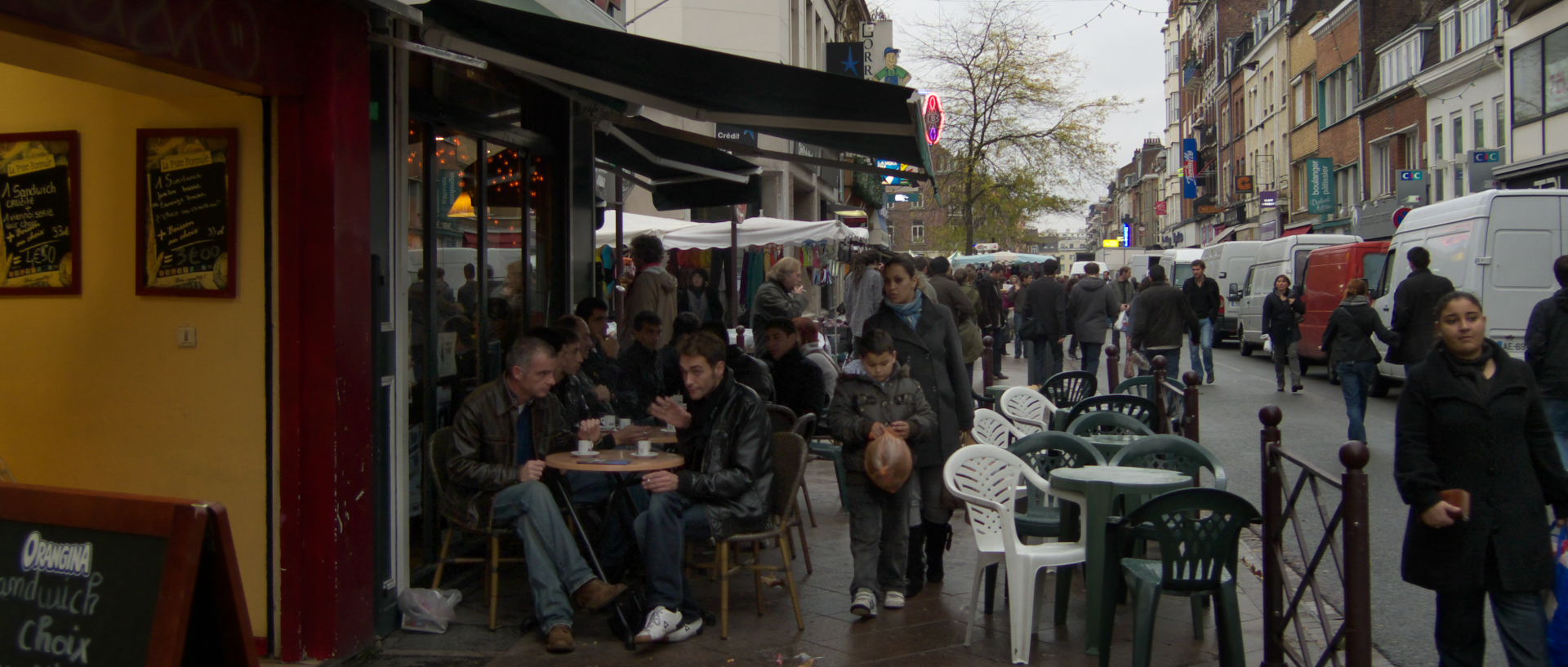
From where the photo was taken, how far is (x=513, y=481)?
5605 millimetres

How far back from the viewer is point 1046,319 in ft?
49.4

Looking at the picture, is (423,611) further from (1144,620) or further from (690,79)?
(1144,620)

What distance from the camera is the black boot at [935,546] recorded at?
649cm

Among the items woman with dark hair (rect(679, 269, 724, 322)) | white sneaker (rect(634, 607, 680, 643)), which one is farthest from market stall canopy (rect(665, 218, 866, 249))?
white sneaker (rect(634, 607, 680, 643))

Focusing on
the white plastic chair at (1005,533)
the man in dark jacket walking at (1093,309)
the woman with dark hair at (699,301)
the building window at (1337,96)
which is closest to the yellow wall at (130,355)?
the white plastic chair at (1005,533)

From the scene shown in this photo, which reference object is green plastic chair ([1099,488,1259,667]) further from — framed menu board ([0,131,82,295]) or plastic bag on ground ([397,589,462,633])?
framed menu board ([0,131,82,295])

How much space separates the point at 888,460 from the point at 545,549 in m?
1.61

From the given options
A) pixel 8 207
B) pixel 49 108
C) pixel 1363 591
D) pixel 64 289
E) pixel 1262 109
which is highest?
pixel 1262 109

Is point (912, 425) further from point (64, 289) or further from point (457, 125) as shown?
point (64, 289)

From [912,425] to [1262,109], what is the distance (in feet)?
161

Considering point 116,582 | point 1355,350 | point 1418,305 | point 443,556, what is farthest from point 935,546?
point 1418,305

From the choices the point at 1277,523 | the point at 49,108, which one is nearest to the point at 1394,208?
the point at 1277,523

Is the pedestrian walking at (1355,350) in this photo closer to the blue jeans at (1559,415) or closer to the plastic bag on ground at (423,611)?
the blue jeans at (1559,415)

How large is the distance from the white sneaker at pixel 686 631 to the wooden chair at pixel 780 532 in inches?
4.3
